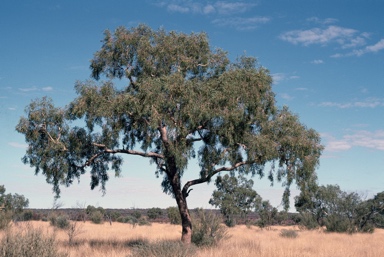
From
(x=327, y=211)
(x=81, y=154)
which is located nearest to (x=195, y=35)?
(x=81, y=154)

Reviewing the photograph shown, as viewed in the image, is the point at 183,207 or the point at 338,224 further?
the point at 338,224

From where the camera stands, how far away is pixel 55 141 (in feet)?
63.7

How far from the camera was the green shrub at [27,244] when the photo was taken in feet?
35.6

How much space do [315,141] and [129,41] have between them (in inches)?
389

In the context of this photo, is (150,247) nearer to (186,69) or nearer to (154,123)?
(154,123)

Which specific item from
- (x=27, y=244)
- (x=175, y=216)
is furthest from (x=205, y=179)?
(x=175, y=216)

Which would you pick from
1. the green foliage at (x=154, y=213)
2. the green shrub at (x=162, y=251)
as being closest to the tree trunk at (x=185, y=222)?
the green shrub at (x=162, y=251)

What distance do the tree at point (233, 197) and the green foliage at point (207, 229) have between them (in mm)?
33795

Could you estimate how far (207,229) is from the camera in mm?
23641

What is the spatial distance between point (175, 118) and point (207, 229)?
8.83 m

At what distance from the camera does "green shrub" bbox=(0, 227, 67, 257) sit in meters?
10.9

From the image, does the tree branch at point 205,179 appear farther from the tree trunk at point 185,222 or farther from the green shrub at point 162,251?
the green shrub at point 162,251

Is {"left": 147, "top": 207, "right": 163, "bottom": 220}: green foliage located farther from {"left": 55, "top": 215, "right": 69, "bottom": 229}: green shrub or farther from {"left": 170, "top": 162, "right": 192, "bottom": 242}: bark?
{"left": 170, "top": 162, "right": 192, "bottom": 242}: bark

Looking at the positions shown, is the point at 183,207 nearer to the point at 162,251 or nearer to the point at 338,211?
the point at 162,251
